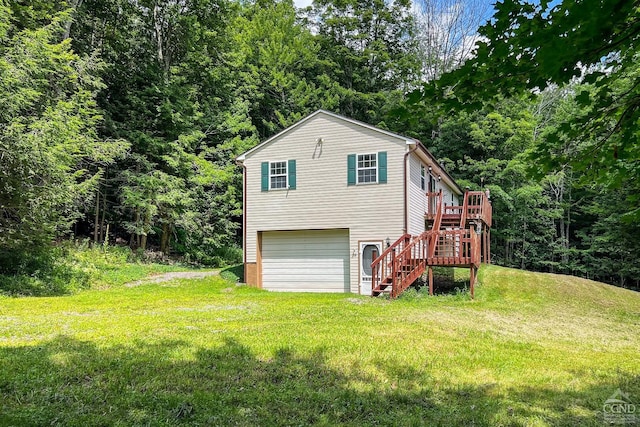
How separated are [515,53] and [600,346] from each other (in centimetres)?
615

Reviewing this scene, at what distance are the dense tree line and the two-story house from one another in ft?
7.28

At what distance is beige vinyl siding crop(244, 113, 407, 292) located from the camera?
13.7 m

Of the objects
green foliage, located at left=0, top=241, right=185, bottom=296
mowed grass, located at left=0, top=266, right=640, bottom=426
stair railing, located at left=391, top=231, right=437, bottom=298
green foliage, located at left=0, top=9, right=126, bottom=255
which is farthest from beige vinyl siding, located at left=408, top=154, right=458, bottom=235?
green foliage, located at left=0, top=9, right=126, bottom=255

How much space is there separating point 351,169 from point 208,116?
12.0m

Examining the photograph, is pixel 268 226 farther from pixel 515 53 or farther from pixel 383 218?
pixel 515 53

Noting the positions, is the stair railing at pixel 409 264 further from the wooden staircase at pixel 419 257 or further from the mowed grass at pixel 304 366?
the mowed grass at pixel 304 366

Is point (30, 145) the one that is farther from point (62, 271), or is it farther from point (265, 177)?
point (265, 177)

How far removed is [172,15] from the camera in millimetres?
21750

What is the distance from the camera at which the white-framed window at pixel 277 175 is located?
592 inches

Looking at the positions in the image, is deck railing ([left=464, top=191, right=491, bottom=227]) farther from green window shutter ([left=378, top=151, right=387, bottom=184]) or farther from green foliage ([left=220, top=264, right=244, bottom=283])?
green foliage ([left=220, top=264, right=244, bottom=283])

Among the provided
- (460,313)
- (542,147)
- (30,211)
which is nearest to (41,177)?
(30,211)

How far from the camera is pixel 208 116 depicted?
2295cm

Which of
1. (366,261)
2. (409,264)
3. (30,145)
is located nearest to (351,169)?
(366,261)

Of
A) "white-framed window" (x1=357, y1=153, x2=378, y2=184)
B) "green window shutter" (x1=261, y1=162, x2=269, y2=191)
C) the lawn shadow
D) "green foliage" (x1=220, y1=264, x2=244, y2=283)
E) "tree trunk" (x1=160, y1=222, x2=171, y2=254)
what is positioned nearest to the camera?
the lawn shadow
